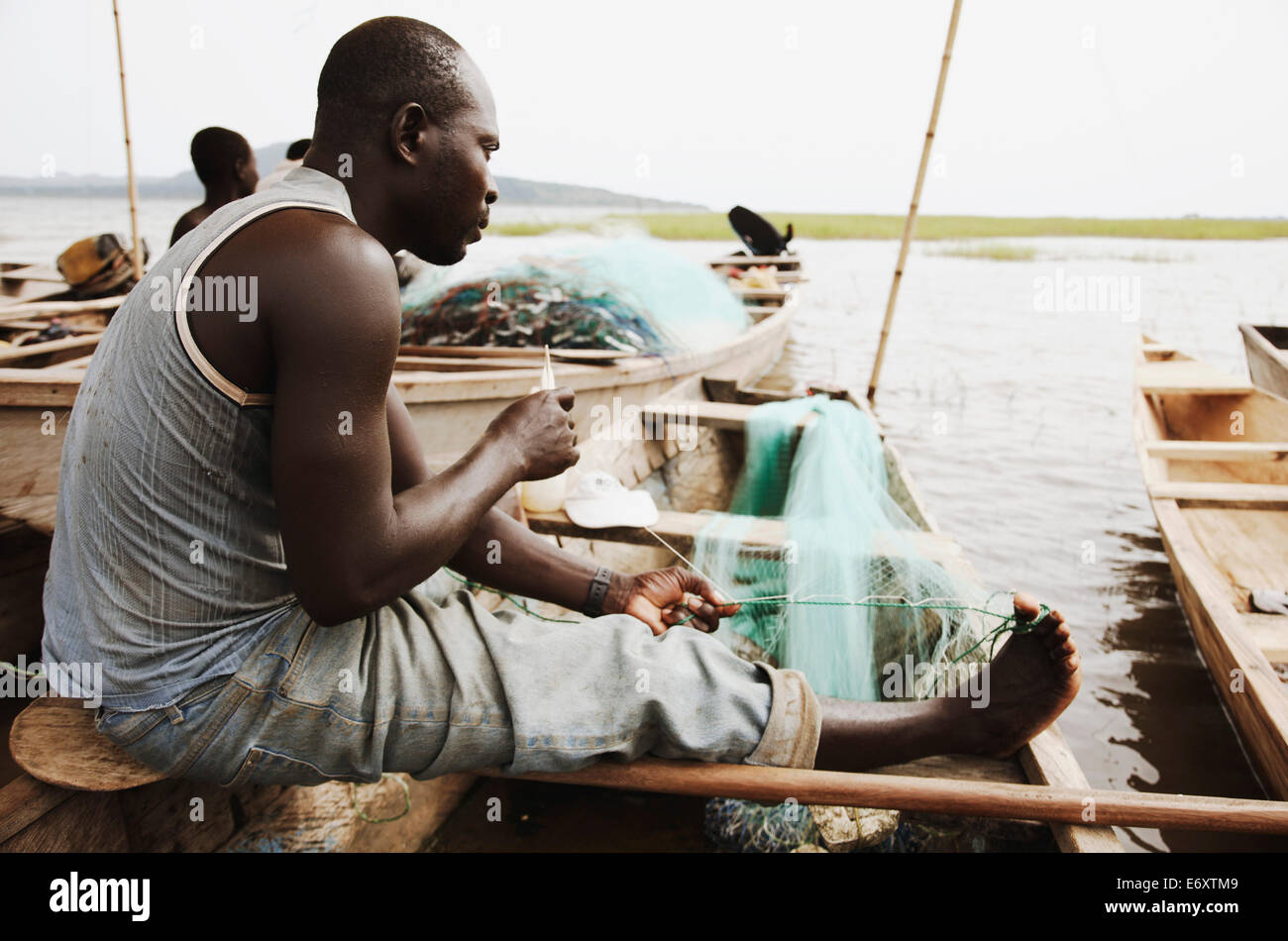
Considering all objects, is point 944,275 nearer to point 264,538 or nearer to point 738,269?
point 738,269

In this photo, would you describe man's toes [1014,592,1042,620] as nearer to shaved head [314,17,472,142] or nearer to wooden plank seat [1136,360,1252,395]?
shaved head [314,17,472,142]

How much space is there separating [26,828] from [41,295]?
25.9 ft

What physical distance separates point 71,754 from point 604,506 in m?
1.76

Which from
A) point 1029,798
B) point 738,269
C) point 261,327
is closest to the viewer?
point 261,327

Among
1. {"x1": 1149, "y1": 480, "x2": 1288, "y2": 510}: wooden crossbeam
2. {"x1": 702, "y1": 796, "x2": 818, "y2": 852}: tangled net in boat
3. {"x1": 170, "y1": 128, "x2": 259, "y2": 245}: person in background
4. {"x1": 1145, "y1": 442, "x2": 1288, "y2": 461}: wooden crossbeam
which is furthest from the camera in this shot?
{"x1": 170, "y1": 128, "x2": 259, "y2": 245}: person in background

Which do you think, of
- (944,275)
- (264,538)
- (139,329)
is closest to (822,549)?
(264,538)

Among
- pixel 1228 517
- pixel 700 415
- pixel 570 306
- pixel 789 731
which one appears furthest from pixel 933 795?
pixel 570 306

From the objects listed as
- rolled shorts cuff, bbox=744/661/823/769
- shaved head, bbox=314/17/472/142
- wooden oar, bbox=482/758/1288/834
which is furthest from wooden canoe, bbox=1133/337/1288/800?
shaved head, bbox=314/17/472/142

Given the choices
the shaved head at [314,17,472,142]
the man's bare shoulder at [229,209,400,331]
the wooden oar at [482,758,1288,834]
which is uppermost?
the shaved head at [314,17,472,142]

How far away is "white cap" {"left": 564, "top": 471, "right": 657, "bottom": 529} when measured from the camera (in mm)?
2896

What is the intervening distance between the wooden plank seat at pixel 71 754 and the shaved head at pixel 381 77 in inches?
48.6

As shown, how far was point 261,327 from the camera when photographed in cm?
120

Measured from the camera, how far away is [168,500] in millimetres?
1302

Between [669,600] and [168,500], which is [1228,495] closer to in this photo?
[669,600]
